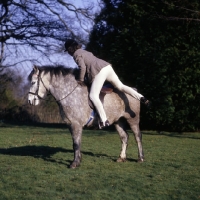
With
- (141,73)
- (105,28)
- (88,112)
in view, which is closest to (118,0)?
(105,28)

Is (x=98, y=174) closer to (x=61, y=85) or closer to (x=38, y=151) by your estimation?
(x=61, y=85)

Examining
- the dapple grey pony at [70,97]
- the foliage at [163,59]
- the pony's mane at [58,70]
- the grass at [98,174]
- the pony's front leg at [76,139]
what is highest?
the foliage at [163,59]

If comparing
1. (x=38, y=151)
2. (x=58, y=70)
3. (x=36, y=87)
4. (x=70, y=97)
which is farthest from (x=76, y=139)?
(x=38, y=151)

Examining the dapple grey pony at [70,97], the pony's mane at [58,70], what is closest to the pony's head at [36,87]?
the dapple grey pony at [70,97]

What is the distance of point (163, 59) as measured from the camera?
51.6ft

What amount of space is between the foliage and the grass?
4839 mm

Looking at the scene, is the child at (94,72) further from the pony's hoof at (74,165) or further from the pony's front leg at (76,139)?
the pony's hoof at (74,165)

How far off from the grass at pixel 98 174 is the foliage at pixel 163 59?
4.84 metres

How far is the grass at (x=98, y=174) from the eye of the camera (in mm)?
5754

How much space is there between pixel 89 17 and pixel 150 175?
65.3 feet

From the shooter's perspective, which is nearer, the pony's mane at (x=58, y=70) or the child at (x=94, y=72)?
the child at (x=94, y=72)

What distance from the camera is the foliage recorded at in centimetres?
1555

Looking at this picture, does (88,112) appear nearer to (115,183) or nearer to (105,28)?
(115,183)

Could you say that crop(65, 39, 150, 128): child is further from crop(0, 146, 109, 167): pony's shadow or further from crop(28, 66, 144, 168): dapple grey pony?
crop(0, 146, 109, 167): pony's shadow
